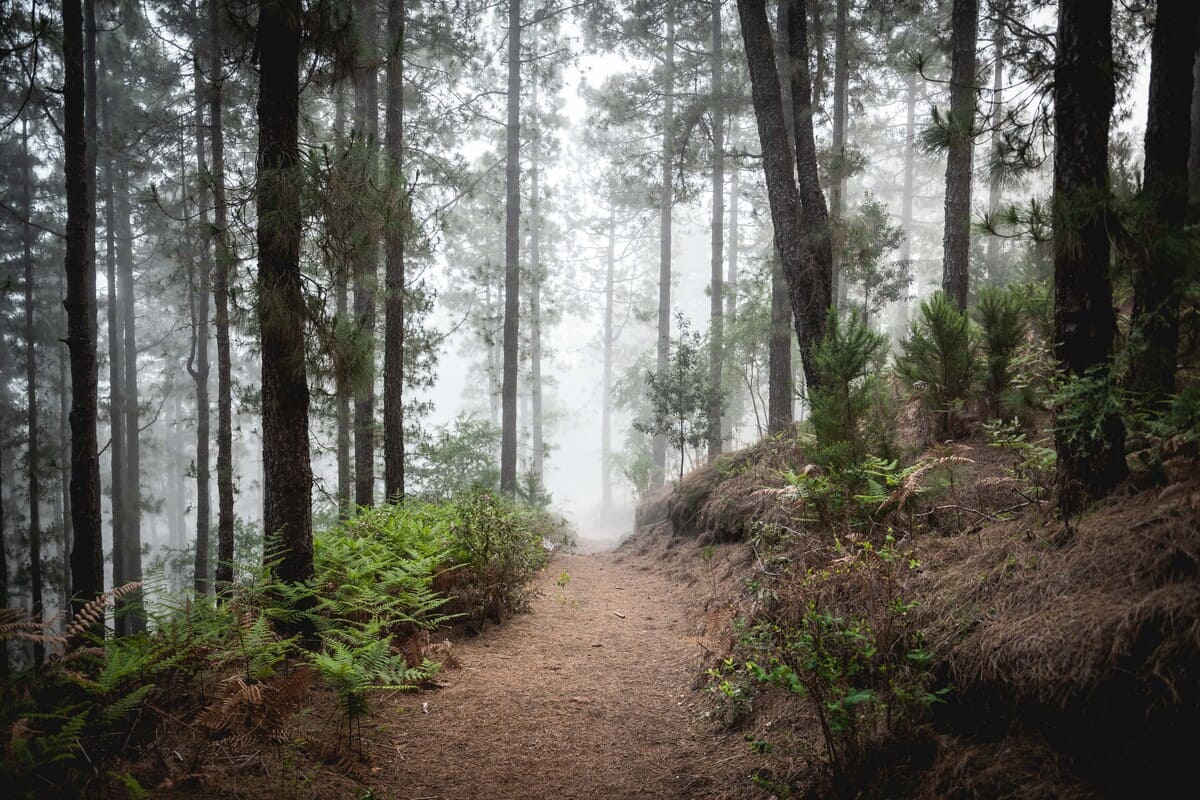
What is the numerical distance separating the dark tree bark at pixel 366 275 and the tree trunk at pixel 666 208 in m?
6.78

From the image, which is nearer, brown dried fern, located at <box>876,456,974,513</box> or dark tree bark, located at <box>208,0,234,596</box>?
brown dried fern, located at <box>876,456,974,513</box>

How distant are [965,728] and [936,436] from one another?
4.85 meters

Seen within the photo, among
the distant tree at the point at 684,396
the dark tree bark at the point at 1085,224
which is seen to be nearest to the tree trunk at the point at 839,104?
the distant tree at the point at 684,396

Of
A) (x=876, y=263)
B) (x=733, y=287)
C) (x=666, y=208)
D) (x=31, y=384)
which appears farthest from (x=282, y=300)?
(x=31, y=384)

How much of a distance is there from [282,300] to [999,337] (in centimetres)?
746

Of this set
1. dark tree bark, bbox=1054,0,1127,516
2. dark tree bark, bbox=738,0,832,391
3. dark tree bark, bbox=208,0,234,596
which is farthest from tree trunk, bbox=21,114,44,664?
dark tree bark, bbox=1054,0,1127,516

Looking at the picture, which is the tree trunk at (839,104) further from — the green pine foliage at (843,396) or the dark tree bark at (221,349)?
the dark tree bark at (221,349)

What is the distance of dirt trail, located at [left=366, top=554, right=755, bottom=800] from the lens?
3.53 metres

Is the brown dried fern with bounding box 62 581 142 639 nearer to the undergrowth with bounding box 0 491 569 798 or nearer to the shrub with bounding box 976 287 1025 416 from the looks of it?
the undergrowth with bounding box 0 491 569 798

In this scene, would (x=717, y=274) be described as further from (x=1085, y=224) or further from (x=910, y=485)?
(x=1085, y=224)

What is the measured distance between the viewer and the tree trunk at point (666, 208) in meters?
15.1

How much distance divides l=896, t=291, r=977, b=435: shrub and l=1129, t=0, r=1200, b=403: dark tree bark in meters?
2.32

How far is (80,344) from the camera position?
6.66 m

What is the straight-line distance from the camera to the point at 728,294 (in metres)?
17.5
